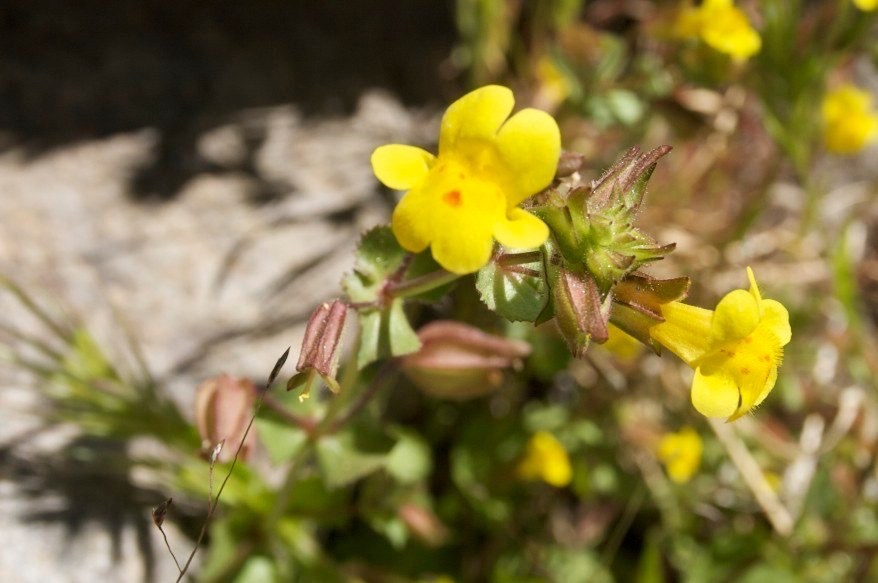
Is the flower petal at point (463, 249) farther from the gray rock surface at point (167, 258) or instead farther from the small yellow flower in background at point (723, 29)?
the small yellow flower in background at point (723, 29)

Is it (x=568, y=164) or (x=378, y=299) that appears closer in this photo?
(x=568, y=164)

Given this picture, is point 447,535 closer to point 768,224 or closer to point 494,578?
point 494,578

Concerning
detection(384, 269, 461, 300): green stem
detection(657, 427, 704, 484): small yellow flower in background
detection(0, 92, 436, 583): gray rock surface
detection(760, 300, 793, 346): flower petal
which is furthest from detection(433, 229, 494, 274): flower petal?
detection(657, 427, 704, 484): small yellow flower in background

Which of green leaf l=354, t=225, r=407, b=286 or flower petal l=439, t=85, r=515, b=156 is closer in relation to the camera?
flower petal l=439, t=85, r=515, b=156

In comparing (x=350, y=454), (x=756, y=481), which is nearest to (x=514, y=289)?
(x=350, y=454)

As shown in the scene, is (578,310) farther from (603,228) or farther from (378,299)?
(378,299)

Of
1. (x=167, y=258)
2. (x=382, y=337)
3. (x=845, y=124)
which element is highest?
(x=167, y=258)

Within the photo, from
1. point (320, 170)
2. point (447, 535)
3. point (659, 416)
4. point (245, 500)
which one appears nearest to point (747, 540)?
point (659, 416)

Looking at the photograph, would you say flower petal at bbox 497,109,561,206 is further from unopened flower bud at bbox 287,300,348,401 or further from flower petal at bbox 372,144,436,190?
unopened flower bud at bbox 287,300,348,401
